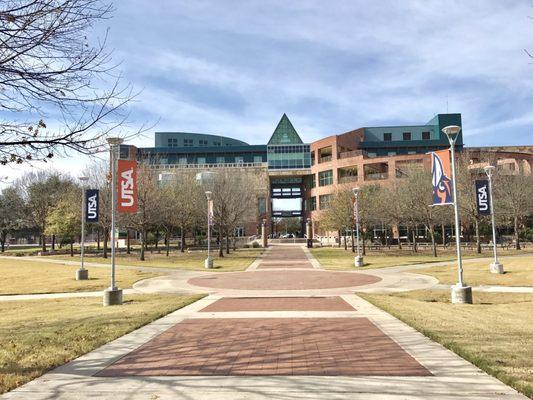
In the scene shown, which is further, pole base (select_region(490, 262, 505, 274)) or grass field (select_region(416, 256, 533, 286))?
pole base (select_region(490, 262, 505, 274))

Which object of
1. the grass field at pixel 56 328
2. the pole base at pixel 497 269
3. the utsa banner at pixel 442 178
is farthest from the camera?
the pole base at pixel 497 269

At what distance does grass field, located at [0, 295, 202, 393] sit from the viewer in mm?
6780

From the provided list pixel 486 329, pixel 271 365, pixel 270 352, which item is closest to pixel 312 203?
pixel 486 329

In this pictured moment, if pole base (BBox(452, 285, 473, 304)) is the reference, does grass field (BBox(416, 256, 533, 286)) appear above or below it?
below

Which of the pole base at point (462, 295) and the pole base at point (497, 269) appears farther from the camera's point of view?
the pole base at point (497, 269)

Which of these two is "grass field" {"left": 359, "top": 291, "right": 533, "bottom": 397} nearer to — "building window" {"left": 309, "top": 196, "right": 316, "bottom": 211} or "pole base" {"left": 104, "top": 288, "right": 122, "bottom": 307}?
"pole base" {"left": 104, "top": 288, "right": 122, "bottom": 307}

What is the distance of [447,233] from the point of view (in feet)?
209

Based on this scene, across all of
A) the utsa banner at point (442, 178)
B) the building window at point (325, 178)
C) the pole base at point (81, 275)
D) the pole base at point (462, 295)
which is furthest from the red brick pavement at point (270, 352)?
the building window at point (325, 178)

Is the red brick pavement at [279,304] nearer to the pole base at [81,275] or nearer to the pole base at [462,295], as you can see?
the pole base at [462,295]

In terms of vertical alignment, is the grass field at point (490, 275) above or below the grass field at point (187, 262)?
below

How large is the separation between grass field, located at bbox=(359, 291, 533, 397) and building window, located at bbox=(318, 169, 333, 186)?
206ft


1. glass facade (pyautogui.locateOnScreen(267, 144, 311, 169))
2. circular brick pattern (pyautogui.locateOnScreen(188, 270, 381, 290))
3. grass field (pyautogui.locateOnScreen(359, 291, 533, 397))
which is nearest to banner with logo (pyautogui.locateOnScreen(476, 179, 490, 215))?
circular brick pattern (pyautogui.locateOnScreen(188, 270, 381, 290))

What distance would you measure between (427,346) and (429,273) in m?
17.6

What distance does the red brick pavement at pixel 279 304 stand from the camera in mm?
12670
